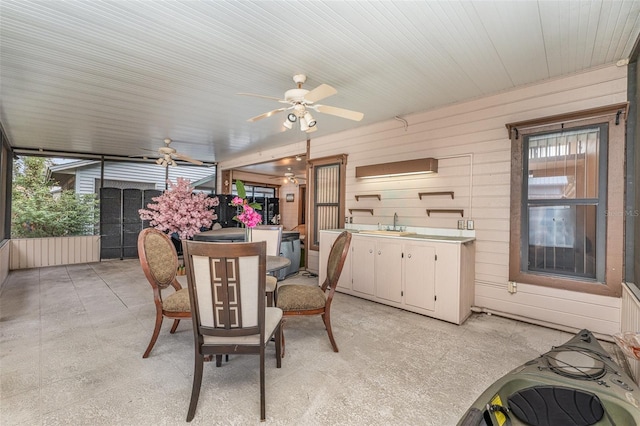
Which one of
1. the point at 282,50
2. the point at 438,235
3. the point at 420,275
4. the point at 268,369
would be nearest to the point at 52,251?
the point at 268,369

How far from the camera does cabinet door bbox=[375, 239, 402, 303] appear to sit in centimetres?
364

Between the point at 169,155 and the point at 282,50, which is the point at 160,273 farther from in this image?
the point at 169,155

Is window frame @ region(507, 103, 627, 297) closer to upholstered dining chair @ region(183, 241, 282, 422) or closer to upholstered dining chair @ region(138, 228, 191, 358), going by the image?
upholstered dining chair @ region(183, 241, 282, 422)

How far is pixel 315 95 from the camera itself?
2598mm

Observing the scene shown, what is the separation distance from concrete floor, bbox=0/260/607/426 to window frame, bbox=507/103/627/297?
561 mm

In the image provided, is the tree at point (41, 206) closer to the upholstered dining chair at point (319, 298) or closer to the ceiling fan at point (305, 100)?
the ceiling fan at point (305, 100)

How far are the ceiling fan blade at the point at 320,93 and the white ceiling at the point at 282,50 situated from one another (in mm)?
399

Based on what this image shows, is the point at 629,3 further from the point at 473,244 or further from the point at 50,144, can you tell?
the point at 50,144

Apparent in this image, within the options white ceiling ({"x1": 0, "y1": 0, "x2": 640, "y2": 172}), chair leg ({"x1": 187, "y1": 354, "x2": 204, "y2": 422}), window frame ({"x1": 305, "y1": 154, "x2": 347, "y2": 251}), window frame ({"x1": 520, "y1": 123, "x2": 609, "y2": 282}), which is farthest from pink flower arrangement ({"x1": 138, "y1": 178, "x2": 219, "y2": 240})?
window frame ({"x1": 520, "y1": 123, "x2": 609, "y2": 282})

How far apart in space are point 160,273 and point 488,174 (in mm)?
3779

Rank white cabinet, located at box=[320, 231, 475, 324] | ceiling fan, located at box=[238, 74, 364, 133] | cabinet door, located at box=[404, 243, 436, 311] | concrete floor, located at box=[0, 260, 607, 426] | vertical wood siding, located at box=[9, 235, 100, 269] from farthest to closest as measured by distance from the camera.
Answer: vertical wood siding, located at box=[9, 235, 100, 269], cabinet door, located at box=[404, 243, 436, 311], white cabinet, located at box=[320, 231, 475, 324], ceiling fan, located at box=[238, 74, 364, 133], concrete floor, located at box=[0, 260, 607, 426]

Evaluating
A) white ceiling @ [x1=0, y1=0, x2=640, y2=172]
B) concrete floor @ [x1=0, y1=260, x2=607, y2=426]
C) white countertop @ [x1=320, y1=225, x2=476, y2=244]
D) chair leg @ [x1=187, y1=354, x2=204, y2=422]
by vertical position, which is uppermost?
white ceiling @ [x1=0, y1=0, x2=640, y2=172]

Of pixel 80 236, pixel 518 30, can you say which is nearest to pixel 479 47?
pixel 518 30

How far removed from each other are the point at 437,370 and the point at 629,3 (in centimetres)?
300
